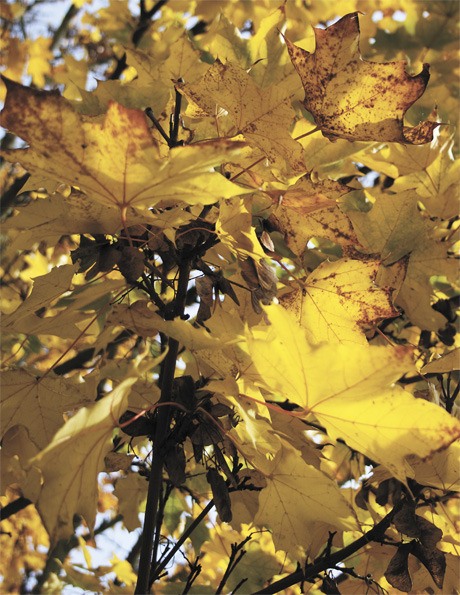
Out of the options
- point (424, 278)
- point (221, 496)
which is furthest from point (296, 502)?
point (424, 278)

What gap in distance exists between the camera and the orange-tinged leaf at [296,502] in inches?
24.1

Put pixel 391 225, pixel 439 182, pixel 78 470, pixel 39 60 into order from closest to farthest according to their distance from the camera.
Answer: pixel 78 470, pixel 391 225, pixel 439 182, pixel 39 60

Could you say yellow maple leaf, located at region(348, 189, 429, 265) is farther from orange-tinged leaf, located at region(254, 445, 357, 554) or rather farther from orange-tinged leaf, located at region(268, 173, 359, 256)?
orange-tinged leaf, located at region(254, 445, 357, 554)

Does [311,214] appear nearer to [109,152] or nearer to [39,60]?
[109,152]

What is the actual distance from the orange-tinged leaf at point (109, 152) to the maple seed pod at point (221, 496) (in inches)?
12.6

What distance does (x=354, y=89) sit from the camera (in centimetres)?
66

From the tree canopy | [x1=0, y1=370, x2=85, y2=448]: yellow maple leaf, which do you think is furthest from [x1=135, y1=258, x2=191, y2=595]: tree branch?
[x1=0, y1=370, x2=85, y2=448]: yellow maple leaf

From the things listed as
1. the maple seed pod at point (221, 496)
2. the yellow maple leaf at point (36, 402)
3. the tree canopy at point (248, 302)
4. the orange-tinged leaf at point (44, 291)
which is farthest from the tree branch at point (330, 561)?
the orange-tinged leaf at point (44, 291)

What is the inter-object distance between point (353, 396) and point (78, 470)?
A: 23 centimetres

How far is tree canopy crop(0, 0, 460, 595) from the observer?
0.53 m

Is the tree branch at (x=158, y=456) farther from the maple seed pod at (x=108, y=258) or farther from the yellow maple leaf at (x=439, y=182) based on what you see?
the yellow maple leaf at (x=439, y=182)

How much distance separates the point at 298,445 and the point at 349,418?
22 cm

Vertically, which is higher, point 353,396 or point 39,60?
point 353,396

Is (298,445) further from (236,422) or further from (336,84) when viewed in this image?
(336,84)
